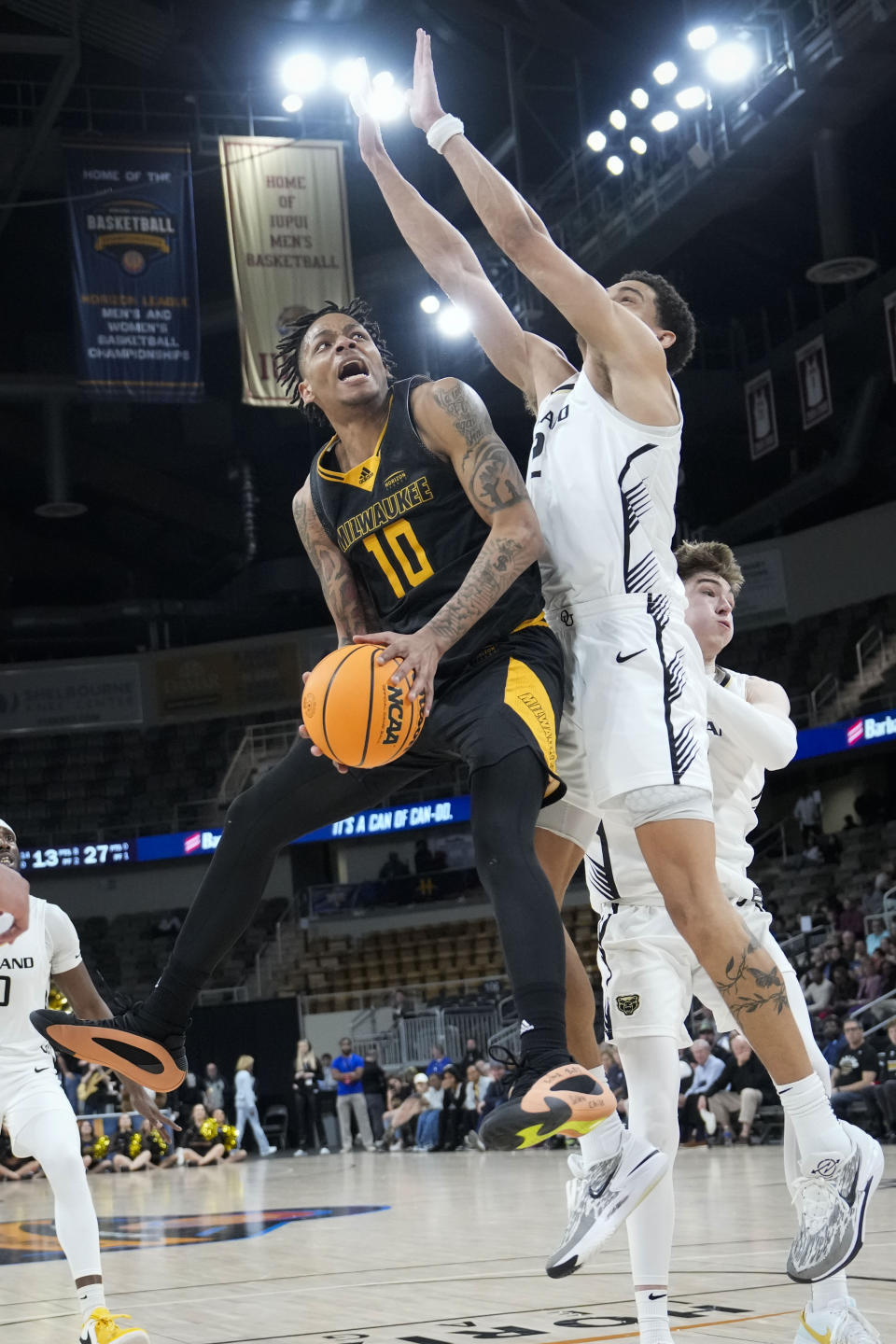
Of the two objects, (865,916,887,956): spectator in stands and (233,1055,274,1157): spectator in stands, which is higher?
(865,916,887,956): spectator in stands

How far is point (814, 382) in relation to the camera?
23.5 meters

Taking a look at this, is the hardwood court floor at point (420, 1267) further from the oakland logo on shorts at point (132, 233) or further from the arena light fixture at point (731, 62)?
the arena light fixture at point (731, 62)

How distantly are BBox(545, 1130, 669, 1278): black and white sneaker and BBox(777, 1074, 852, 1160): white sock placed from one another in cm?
40

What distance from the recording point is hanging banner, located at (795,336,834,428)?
2336cm

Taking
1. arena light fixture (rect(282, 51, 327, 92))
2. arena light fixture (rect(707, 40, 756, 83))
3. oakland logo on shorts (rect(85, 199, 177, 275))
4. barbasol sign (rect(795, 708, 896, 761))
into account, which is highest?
arena light fixture (rect(282, 51, 327, 92))

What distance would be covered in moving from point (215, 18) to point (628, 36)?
6.08 metres

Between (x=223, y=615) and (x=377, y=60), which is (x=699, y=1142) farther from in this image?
(x=223, y=615)

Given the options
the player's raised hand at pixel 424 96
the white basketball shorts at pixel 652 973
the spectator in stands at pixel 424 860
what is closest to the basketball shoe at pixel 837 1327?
the white basketball shorts at pixel 652 973

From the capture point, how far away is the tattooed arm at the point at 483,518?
360 cm

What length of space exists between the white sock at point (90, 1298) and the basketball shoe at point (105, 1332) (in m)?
0.02

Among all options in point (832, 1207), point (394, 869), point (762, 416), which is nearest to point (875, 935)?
point (762, 416)

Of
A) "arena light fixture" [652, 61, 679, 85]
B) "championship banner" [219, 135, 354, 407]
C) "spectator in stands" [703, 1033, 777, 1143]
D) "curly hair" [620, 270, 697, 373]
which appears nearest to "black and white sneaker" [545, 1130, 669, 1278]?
"curly hair" [620, 270, 697, 373]

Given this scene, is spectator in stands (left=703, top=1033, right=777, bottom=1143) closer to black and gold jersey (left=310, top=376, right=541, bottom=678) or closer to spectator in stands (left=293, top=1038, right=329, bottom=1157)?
spectator in stands (left=293, top=1038, right=329, bottom=1157)

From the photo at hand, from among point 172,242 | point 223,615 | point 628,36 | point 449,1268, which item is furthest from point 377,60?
point 449,1268
